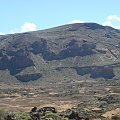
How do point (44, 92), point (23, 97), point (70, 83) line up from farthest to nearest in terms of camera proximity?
point (70, 83) < point (44, 92) < point (23, 97)

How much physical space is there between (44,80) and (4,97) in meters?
59.1

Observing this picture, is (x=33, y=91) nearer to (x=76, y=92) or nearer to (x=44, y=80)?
(x=76, y=92)

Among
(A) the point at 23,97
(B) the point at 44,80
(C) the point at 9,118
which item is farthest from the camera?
(B) the point at 44,80

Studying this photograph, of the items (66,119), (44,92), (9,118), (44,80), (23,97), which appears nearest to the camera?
(9,118)

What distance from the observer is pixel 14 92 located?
155875 mm

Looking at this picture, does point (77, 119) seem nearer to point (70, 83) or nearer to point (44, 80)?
point (70, 83)

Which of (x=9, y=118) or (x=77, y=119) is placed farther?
(x=77, y=119)

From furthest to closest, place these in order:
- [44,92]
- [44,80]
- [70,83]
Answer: [44,80]
[70,83]
[44,92]

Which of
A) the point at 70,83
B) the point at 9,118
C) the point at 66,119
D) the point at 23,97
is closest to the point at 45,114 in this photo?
the point at 66,119

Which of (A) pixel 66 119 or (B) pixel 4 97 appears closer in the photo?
(A) pixel 66 119

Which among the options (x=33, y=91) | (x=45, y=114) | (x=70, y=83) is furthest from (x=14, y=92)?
(x=45, y=114)

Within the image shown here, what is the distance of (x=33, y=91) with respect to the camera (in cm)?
15875

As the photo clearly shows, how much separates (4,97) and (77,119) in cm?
9608

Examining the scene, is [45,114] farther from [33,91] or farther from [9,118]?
[33,91]
